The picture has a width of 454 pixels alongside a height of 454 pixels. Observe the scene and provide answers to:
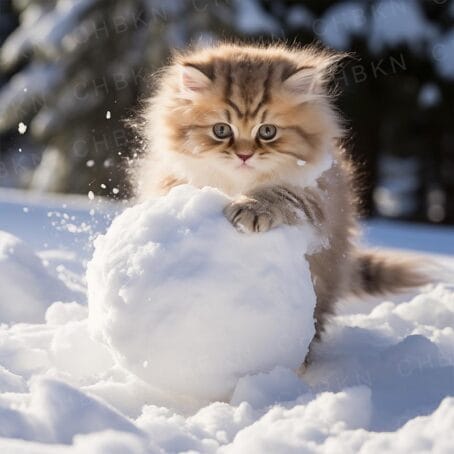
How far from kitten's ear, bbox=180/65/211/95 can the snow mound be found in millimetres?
880

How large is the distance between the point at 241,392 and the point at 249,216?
44 cm

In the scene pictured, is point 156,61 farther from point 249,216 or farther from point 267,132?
point 249,216

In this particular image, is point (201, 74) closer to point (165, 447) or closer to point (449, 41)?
point (165, 447)

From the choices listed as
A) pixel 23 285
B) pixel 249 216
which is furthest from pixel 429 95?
pixel 249 216

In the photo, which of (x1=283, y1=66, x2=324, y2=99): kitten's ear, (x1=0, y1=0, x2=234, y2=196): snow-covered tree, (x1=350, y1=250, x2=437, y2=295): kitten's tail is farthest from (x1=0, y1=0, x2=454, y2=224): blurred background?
(x1=283, y1=66, x2=324, y2=99): kitten's ear

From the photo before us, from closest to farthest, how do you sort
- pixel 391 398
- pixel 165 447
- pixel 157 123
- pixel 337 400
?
pixel 165 447
pixel 337 400
pixel 391 398
pixel 157 123

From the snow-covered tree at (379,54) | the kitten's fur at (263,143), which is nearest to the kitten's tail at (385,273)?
the kitten's fur at (263,143)

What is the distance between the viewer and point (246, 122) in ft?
7.42

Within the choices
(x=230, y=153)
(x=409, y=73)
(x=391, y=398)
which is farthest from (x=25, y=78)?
(x=391, y=398)

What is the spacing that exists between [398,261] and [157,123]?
4.22ft

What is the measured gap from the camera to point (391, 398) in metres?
1.89

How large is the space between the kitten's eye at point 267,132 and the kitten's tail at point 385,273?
93cm

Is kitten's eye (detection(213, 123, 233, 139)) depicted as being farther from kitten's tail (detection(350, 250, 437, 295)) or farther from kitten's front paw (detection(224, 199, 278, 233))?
kitten's tail (detection(350, 250, 437, 295))

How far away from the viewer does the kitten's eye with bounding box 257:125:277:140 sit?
228cm
